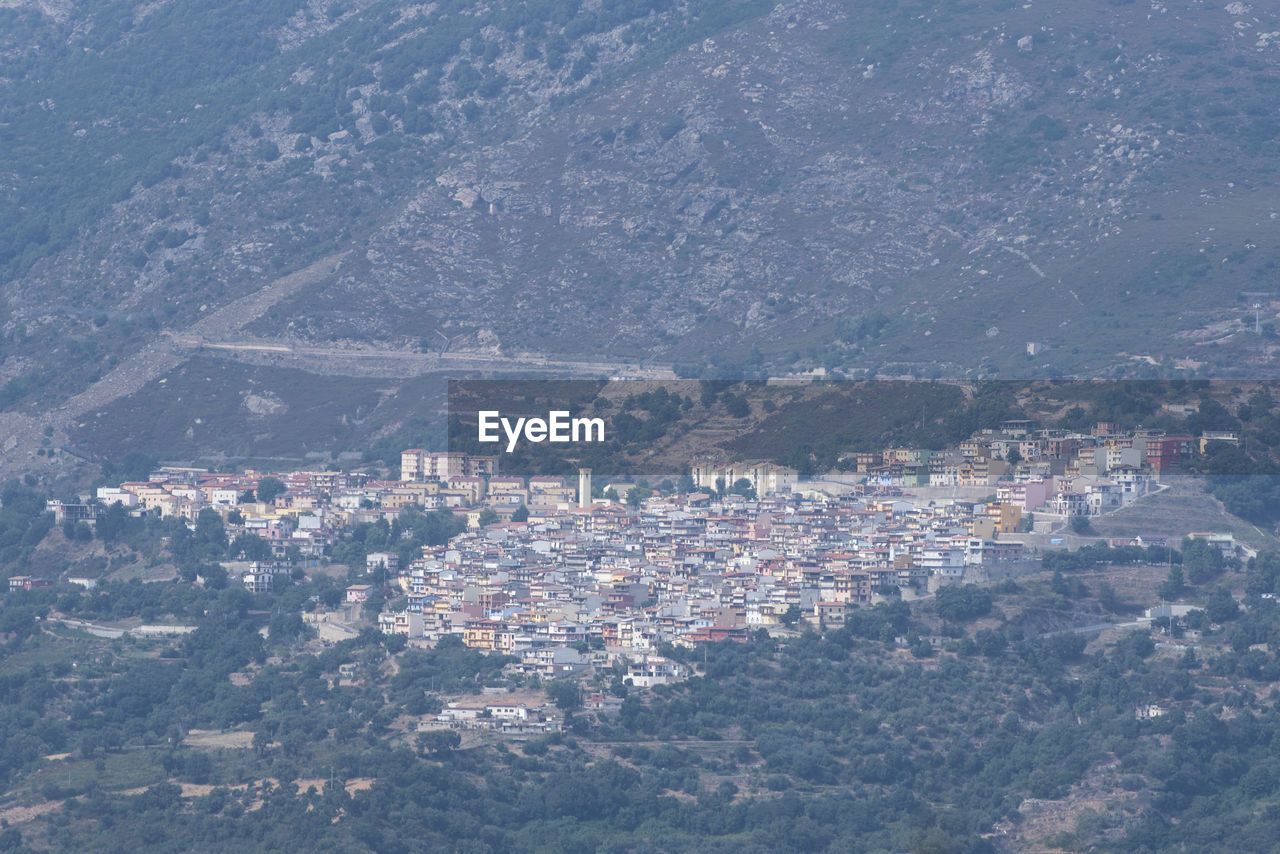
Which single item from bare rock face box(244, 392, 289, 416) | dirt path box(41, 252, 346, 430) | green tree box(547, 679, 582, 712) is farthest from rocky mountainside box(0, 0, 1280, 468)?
green tree box(547, 679, 582, 712)

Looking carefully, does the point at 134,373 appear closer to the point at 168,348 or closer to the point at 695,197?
the point at 168,348

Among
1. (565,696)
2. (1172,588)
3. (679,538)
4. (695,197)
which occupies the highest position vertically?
(695,197)

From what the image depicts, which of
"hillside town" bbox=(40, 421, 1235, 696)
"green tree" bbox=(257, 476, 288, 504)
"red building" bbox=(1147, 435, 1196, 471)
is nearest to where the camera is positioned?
"hillside town" bbox=(40, 421, 1235, 696)

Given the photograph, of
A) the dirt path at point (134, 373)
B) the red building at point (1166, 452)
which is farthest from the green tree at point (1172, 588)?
the dirt path at point (134, 373)

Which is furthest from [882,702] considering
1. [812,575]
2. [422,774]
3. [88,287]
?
[88,287]

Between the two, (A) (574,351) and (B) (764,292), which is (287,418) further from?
(B) (764,292)

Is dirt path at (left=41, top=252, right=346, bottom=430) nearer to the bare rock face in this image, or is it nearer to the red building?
the bare rock face

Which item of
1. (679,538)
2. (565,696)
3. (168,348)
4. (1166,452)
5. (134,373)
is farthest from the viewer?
(168,348)

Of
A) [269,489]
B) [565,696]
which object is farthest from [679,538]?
[269,489]
